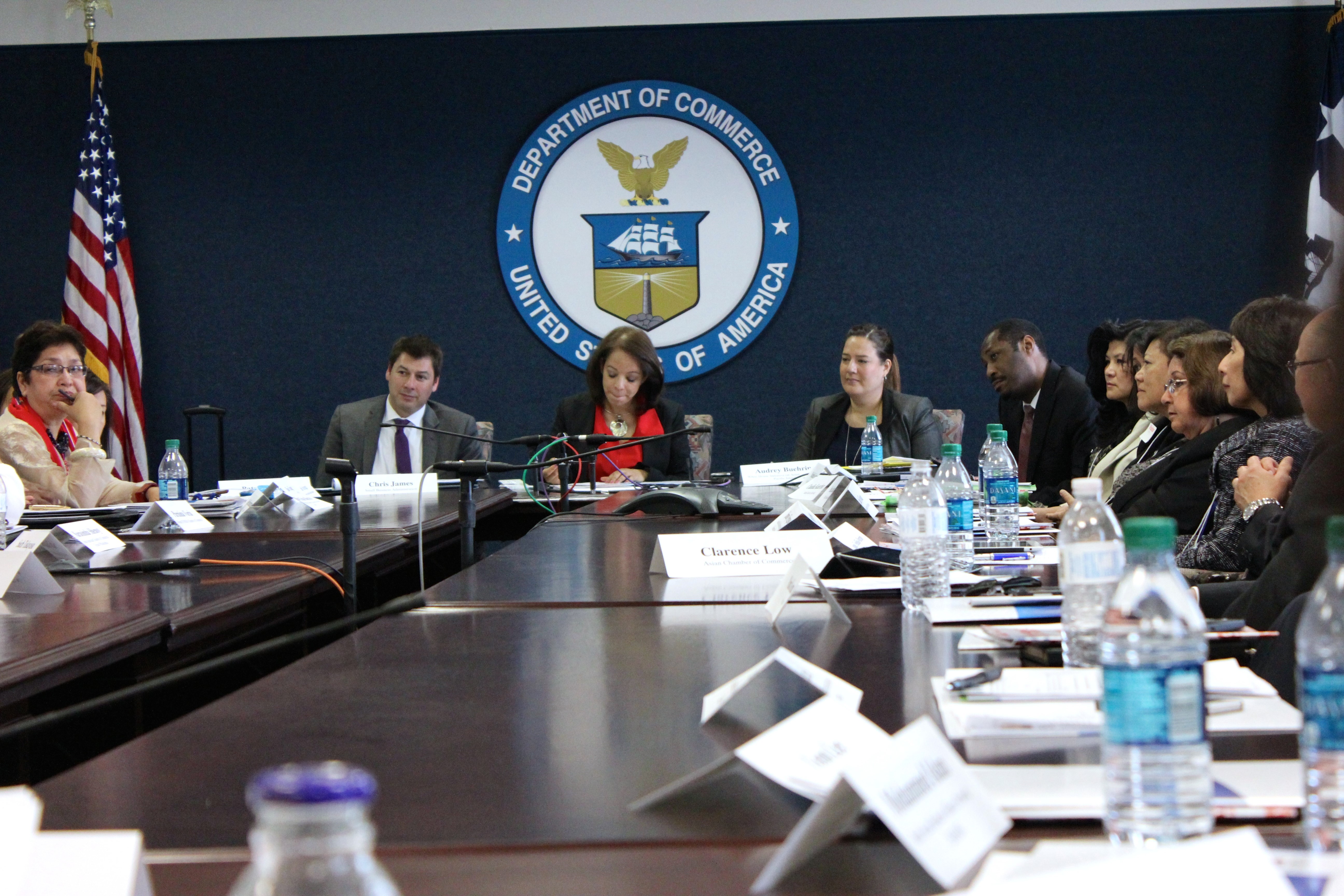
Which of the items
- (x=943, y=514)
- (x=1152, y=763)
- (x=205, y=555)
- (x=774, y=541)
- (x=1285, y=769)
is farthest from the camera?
(x=205, y=555)

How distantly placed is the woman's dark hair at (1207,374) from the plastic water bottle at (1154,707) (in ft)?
7.86

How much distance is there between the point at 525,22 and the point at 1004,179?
2.46 m

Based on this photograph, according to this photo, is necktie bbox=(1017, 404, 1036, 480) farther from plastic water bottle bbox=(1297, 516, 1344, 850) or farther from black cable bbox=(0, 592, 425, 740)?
plastic water bottle bbox=(1297, 516, 1344, 850)

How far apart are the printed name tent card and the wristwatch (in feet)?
6.58

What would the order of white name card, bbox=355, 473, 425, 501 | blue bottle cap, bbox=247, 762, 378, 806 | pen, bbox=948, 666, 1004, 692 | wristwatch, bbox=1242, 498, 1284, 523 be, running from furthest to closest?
white name card, bbox=355, 473, 425, 501 < wristwatch, bbox=1242, 498, 1284, 523 < pen, bbox=948, 666, 1004, 692 < blue bottle cap, bbox=247, 762, 378, 806

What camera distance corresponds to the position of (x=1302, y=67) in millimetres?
5598

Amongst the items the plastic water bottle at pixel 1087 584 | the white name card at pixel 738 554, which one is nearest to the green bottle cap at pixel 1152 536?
the plastic water bottle at pixel 1087 584

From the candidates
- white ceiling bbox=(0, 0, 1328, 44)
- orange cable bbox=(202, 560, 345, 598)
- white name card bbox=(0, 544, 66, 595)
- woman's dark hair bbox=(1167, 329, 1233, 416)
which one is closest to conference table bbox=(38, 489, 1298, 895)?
orange cable bbox=(202, 560, 345, 598)

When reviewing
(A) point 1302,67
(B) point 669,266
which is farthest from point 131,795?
(A) point 1302,67

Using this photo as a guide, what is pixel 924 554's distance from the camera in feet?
5.47

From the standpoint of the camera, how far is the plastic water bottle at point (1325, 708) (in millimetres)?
684

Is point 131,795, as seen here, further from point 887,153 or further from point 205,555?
point 887,153

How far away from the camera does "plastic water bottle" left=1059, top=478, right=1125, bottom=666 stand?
1.15m

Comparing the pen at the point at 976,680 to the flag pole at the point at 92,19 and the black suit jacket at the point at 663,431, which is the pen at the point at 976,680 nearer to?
the black suit jacket at the point at 663,431
